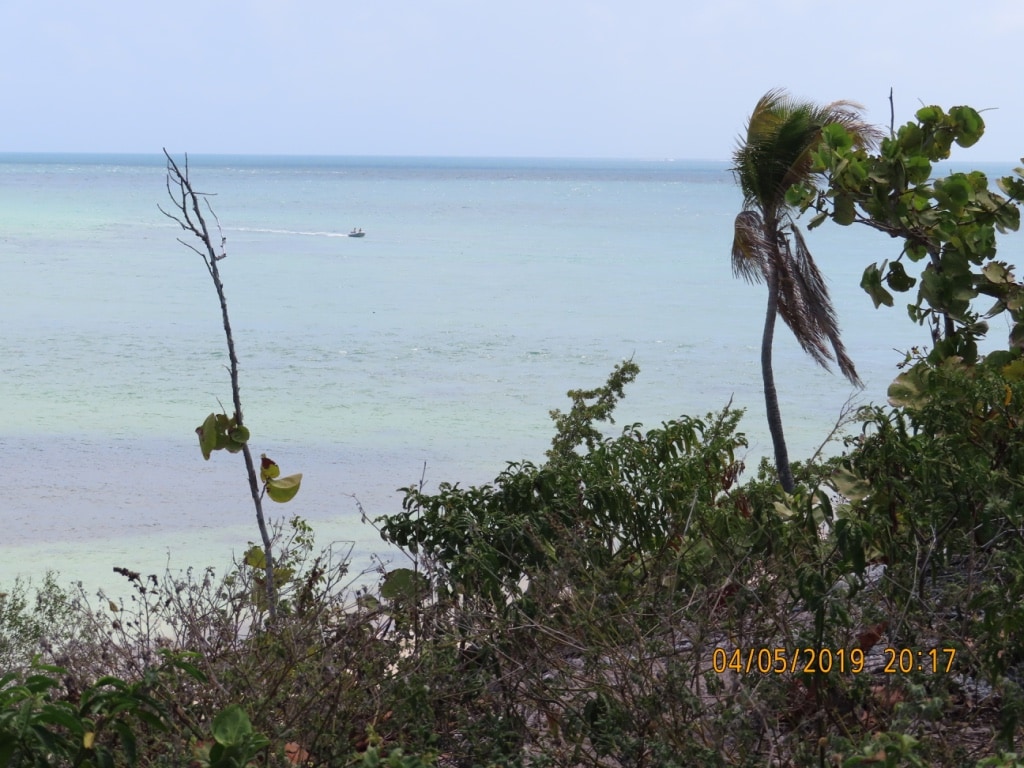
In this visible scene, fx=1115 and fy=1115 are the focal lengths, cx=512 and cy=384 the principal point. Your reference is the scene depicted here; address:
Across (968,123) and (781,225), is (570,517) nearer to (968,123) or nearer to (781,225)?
(968,123)

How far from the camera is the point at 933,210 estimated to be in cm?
370

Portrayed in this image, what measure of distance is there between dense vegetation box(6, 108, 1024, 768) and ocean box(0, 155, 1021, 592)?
127 centimetres

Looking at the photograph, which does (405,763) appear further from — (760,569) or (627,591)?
(627,591)

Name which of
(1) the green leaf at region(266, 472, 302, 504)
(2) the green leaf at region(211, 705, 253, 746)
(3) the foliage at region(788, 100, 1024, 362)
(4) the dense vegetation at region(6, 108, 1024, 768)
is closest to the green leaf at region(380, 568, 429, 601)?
(4) the dense vegetation at region(6, 108, 1024, 768)

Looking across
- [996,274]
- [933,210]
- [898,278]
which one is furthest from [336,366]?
[996,274]

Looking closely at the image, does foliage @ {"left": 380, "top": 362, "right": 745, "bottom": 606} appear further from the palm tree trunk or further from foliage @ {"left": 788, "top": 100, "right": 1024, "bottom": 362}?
the palm tree trunk

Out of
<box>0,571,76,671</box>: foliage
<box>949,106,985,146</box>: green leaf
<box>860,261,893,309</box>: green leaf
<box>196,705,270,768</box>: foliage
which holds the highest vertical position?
<box>949,106,985,146</box>: green leaf

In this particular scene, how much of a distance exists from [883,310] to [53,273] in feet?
90.9

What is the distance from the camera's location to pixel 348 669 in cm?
285

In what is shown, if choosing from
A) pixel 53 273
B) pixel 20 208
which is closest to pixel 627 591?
pixel 53 273

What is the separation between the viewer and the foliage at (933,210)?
11.8 ft

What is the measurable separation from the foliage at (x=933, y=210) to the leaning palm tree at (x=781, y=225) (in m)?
6.68

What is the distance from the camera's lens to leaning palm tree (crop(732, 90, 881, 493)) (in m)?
11.2
